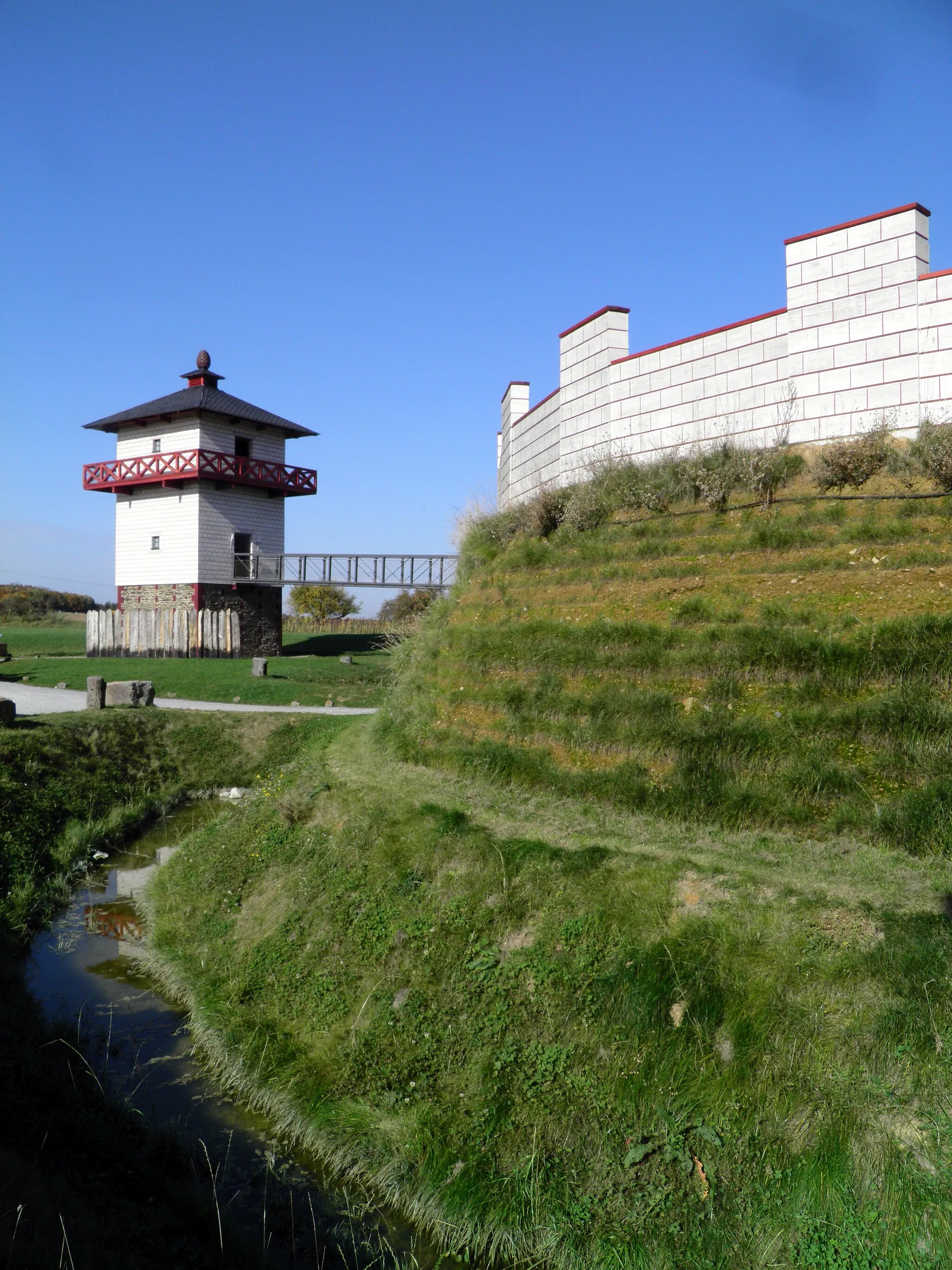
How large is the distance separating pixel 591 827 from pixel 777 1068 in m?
2.89

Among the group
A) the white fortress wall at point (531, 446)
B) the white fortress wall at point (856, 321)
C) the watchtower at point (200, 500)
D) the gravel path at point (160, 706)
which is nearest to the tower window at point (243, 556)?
the watchtower at point (200, 500)

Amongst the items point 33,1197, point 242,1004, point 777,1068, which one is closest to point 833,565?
point 777,1068

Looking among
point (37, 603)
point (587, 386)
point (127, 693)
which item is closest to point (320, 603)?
point (37, 603)

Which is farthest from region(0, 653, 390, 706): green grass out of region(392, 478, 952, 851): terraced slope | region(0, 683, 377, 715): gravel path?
region(392, 478, 952, 851): terraced slope

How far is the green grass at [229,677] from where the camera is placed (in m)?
21.0

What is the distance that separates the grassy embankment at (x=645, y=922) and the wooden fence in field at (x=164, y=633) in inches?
864

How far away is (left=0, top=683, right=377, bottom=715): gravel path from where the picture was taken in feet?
59.4

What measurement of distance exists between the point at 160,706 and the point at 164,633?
44.6 feet

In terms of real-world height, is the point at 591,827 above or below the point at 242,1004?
above

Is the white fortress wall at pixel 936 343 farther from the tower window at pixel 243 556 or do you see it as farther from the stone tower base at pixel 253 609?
the tower window at pixel 243 556

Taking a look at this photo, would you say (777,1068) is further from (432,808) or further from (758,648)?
(432,808)

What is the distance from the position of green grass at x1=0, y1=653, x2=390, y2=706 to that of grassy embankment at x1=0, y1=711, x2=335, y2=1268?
5244mm

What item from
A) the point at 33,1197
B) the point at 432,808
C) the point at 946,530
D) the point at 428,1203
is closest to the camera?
the point at 33,1197

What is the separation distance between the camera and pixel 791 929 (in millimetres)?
5570
